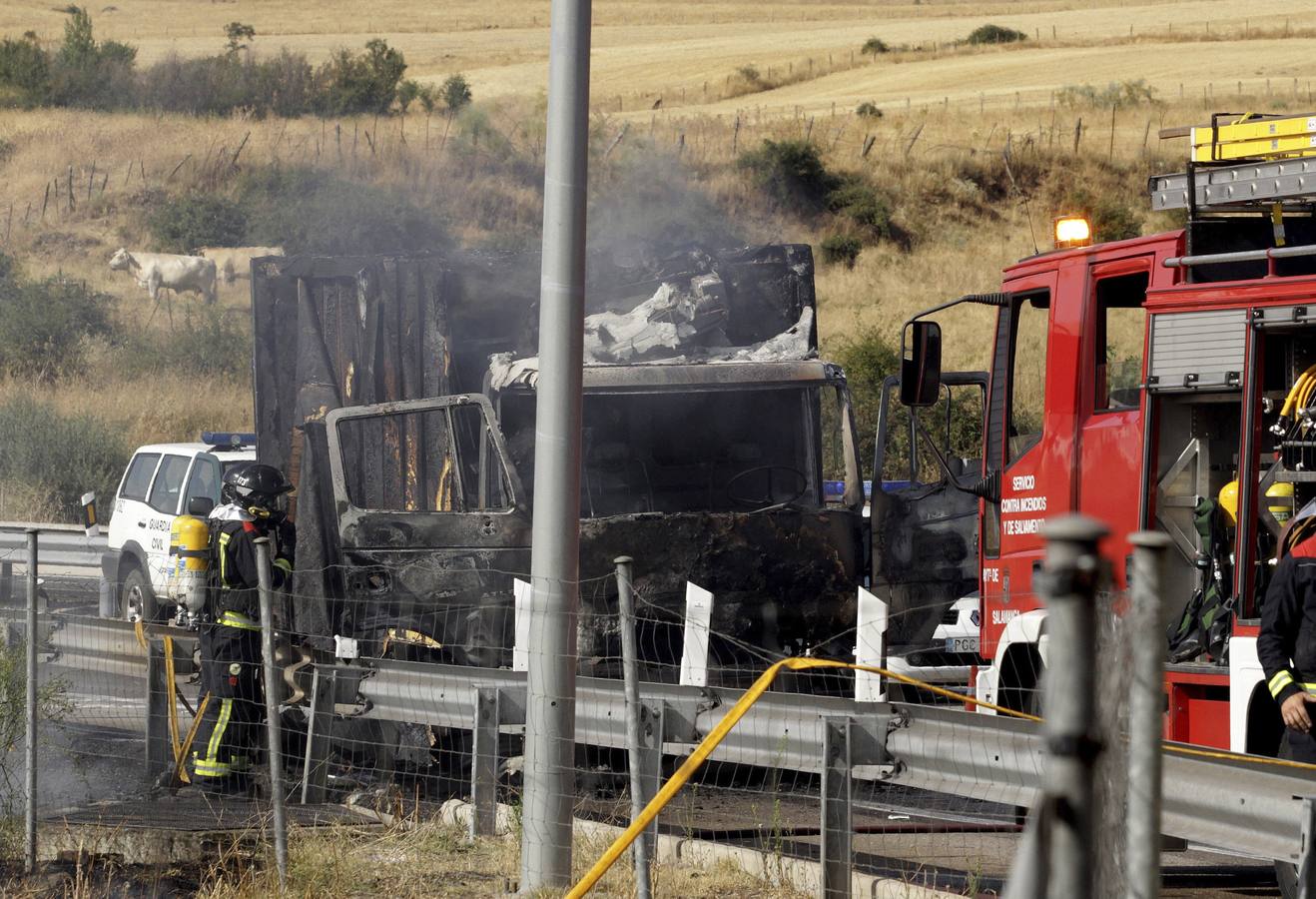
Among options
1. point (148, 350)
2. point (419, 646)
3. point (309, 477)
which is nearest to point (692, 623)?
point (419, 646)

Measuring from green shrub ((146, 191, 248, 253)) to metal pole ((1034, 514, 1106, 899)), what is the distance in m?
40.4

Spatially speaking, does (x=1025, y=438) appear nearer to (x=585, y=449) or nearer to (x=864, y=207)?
(x=585, y=449)

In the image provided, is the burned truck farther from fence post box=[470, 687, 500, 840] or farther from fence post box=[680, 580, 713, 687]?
fence post box=[470, 687, 500, 840]

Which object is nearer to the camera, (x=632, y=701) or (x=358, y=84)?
(x=632, y=701)

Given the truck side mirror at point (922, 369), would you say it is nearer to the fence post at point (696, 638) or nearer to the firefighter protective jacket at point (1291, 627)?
the fence post at point (696, 638)

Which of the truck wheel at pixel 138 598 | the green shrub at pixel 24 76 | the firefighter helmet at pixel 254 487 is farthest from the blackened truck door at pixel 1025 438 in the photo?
the green shrub at pixel 24 76

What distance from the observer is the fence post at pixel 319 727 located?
736 centimetres

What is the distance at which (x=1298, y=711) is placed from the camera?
527 cm

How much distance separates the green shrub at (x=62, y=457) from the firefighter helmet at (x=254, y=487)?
15.7 m

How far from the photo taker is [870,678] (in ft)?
24.9

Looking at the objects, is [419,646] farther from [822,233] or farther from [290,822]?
[822,233]

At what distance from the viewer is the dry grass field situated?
1483 inches

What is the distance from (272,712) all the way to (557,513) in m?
1.33

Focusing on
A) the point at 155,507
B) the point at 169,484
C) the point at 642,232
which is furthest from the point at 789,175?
the point at 642,232
